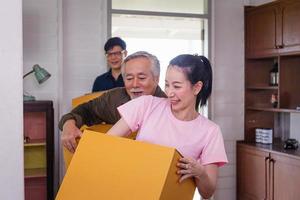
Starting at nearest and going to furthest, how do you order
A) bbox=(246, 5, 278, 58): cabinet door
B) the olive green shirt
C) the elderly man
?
the elderly man → the olive green shirt → bbox=(246, 5, 278, 58): cabinet door

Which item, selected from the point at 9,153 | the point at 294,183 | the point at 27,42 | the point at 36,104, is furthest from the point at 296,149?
the point at 9,153

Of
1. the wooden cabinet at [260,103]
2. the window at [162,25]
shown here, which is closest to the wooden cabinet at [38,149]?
the window at [162,25]

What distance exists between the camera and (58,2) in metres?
3.78

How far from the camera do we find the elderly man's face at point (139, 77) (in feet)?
5.61

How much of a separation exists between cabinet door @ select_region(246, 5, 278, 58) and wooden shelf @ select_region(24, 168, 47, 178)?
2508 mm

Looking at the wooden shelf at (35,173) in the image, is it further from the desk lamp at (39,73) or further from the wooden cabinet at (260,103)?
the wooden cabinet at (260,103)

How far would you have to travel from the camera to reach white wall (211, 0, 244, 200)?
14.5 feet

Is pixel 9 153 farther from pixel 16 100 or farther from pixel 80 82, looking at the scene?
pixel 80 82

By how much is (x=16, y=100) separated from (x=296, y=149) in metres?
3.40

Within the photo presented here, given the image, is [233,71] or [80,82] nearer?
[80,82]

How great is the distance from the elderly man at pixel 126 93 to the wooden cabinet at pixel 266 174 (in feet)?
7.25

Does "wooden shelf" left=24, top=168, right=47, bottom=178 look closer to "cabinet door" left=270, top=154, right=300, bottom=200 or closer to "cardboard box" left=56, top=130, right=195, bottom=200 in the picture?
"cabinet door" left=270, top=154, right=300, bottom=200

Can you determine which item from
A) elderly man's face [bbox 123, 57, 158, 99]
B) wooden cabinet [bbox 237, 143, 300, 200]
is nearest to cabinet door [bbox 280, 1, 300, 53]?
wooden cabinet [bbox 237, 143, 300, 200]

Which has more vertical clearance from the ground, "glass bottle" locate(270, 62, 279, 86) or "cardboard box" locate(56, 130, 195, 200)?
"glass bottle" locate(270, 62, 279, 86)
